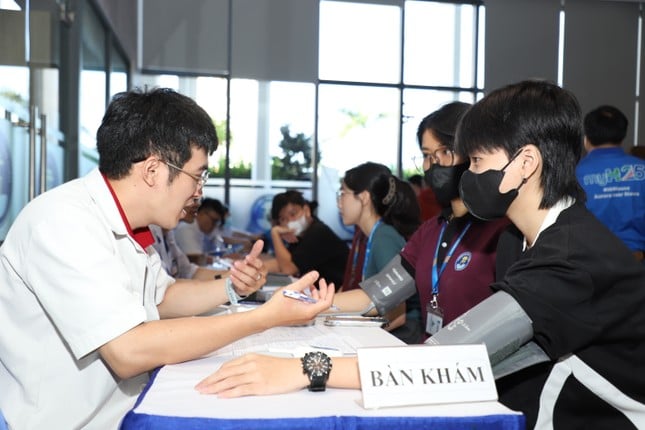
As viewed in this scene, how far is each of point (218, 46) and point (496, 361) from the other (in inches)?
318

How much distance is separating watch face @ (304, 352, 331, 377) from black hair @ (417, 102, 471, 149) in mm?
1152

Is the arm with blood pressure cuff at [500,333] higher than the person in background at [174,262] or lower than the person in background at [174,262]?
higher

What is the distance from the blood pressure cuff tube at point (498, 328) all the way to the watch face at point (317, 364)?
250 mm

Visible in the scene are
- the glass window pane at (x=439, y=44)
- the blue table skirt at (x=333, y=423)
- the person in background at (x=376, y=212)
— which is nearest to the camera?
the blue table skirt at (x=333, y=423)

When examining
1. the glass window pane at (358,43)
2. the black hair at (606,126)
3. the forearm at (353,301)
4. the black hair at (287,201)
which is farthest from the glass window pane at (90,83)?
the forearm at (353,301)

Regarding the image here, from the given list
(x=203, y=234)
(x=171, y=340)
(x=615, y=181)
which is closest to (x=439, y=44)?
(x=203, y=234)

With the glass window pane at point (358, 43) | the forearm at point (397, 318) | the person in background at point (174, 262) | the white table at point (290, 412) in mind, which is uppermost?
the glass window pane at point (358, 43)

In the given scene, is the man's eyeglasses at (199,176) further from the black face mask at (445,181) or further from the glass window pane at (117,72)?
the glass window pane at (117,72)

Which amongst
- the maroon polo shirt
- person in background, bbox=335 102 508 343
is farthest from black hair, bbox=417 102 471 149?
the maroon polo shirt

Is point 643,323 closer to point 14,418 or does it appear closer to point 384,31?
point 14,418

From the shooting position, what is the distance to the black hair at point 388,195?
3.39m

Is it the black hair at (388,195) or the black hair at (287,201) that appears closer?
the black hair at (388,195)

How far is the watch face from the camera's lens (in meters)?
1.19

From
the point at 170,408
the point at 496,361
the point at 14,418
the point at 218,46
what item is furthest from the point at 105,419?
the point at 218,46
